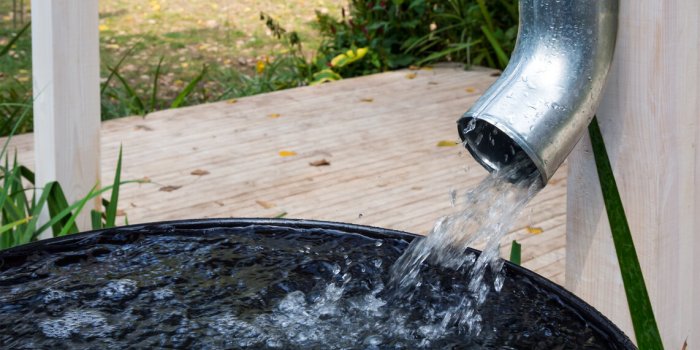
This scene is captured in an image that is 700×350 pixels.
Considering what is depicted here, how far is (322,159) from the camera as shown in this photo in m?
4.51

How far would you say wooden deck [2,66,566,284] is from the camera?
3898 mm

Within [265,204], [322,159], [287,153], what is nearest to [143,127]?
[287,153]

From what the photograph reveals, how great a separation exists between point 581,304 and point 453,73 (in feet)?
14.9

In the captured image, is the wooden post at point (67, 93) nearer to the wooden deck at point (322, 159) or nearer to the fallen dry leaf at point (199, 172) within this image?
the wooden deck at point (322, 159)

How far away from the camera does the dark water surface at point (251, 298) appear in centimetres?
149

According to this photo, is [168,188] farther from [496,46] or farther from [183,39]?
[183,39]

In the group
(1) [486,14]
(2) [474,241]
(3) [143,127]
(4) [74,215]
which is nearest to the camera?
(2) [474,241]

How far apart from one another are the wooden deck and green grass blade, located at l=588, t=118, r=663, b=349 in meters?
1.62

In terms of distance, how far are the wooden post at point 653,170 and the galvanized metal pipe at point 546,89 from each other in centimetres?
11

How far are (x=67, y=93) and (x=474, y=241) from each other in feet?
5.19

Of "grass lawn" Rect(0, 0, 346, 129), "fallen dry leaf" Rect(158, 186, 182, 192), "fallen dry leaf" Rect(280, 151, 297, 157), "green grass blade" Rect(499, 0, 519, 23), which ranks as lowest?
"grass lawn" Rect(0, 0, 346, 129)

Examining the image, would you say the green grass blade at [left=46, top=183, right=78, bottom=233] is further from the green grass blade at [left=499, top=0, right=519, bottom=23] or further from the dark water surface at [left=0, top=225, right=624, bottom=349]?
the green grass blade at [left=499, top=0, right=519, bottom=23]

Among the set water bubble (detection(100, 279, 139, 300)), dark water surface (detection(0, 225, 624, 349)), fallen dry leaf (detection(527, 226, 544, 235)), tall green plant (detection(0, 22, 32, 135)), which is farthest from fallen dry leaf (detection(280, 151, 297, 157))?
water bubble (detection(100, 279, 139, 300))

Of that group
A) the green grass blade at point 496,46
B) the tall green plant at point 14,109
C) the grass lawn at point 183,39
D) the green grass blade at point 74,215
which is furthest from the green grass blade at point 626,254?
the grass lawn at point 183,39
